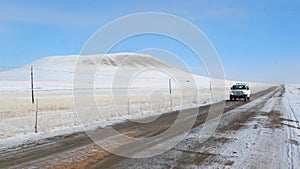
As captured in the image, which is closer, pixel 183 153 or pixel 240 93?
pixel 183 153

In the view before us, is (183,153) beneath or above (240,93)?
beneath

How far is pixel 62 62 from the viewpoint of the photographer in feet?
583

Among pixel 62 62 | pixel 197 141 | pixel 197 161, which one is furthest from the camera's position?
pixel 62 62

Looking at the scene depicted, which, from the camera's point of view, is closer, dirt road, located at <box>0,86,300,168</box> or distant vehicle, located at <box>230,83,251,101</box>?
dirt road, located at <box>0,86,300,168</box>

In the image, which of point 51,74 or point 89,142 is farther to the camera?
point 51,74

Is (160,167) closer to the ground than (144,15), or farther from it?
closer to the ground

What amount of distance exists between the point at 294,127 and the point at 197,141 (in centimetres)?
546

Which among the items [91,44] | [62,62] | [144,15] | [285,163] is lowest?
[285,163]

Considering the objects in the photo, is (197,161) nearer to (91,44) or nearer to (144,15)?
(91,44)

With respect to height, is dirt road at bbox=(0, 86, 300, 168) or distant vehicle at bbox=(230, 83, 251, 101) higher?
distant vehicle at bbox=(230, 83, 251, 101)

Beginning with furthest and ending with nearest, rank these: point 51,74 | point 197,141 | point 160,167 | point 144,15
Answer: point 51,74, point 144,15, point 197,141, point 160,167

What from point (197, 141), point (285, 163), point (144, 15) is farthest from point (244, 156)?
point (144, 15)

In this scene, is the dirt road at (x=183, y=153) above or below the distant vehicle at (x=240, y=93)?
below

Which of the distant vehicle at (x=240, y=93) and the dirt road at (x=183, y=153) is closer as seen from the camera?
the dirt road at (x=183, y=153)
